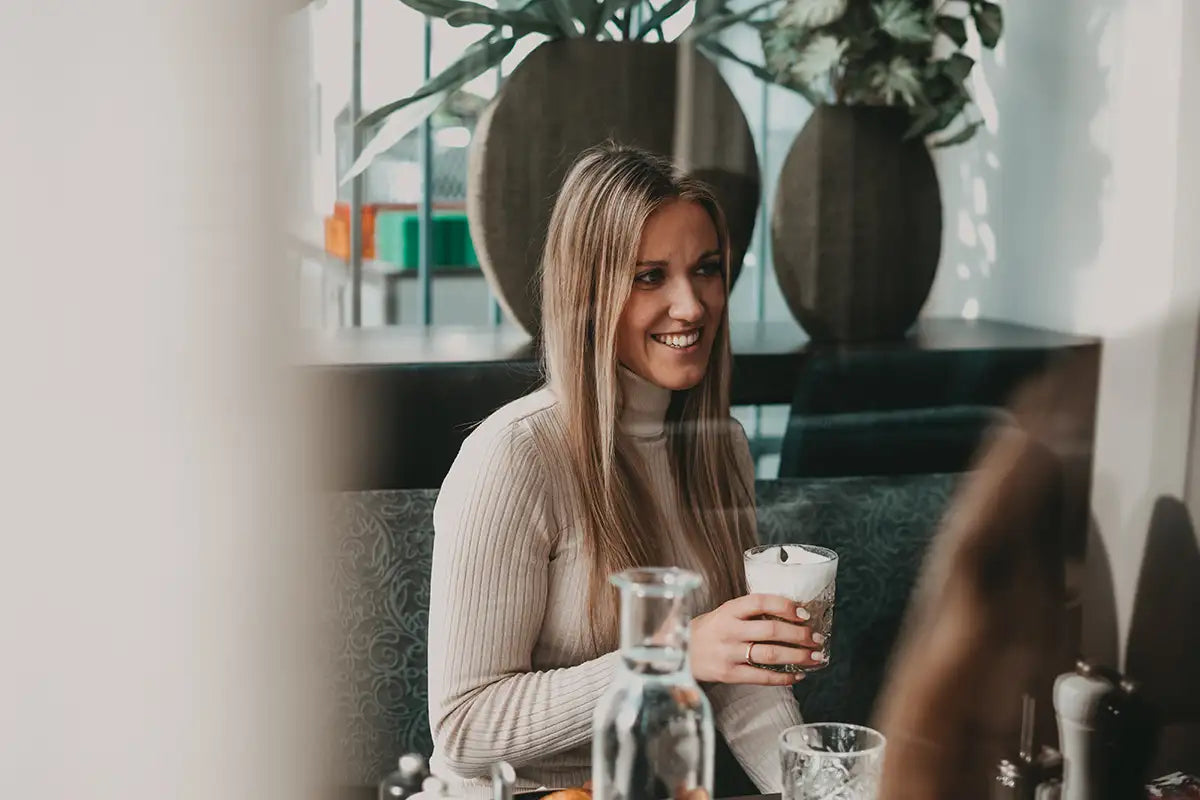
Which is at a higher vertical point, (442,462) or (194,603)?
A: (442,462)

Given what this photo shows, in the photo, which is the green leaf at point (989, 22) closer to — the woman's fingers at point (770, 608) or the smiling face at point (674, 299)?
the smiling face at point (674, 299)

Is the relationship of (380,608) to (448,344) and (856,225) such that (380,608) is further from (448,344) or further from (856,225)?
(856,225)

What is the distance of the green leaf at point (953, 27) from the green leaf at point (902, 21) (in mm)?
15

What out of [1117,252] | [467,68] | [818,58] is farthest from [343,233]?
[1117,252]

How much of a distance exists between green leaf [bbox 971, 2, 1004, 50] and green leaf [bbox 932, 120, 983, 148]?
0.09m

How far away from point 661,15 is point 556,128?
0.15 metres

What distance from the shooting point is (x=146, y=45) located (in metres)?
1.19

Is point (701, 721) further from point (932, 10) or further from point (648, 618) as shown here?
point (932, 10)

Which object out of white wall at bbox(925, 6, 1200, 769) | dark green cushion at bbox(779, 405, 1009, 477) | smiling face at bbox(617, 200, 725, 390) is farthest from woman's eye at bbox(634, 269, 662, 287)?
white wall at bbox(925, 6, 1200, 769)

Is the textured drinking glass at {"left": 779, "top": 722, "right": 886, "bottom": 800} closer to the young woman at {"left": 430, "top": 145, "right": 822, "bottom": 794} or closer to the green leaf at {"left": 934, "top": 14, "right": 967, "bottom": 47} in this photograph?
the young woman at {"left": 430, "top": 145, "right": 822, "bottom": 794}

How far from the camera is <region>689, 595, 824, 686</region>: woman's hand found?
4.20 ft

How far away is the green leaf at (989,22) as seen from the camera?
144 centimetres

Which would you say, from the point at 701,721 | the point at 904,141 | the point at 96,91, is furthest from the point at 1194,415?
the point at 96,91

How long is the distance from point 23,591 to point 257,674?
225 mm
